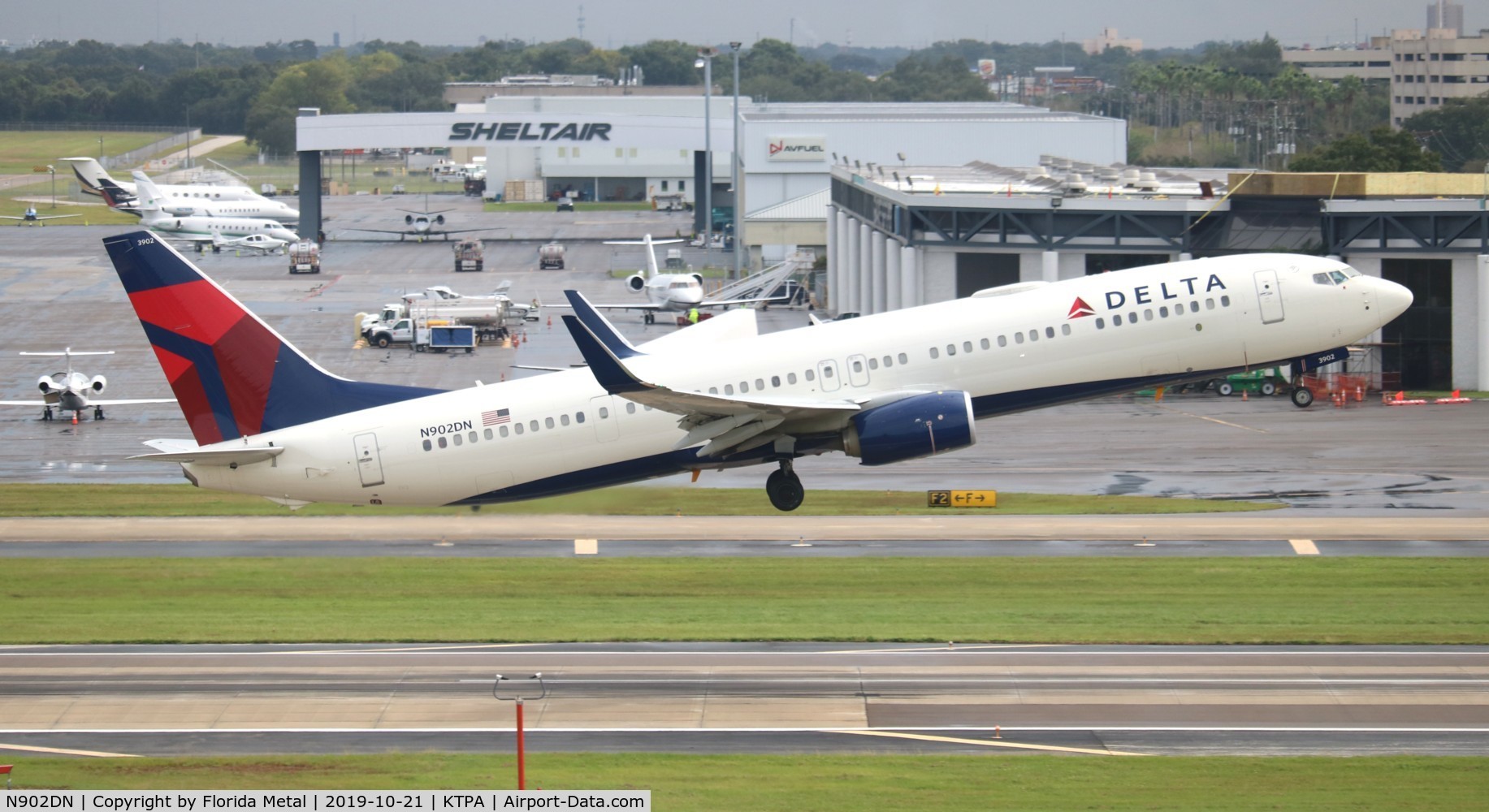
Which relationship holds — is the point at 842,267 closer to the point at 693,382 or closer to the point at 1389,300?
the point at 1389,300

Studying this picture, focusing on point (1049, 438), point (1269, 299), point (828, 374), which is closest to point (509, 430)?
point (828, 374)

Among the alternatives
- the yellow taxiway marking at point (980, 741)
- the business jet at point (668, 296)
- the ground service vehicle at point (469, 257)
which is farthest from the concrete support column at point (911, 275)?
the ground service vehicle at point (469, 257)

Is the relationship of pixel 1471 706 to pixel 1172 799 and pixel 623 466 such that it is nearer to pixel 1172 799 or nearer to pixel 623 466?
pixel 1172 799

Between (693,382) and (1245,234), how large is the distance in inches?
2550

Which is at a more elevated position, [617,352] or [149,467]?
[617,352]

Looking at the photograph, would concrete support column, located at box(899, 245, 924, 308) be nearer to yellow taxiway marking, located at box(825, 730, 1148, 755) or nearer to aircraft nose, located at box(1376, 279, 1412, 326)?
aircraft nose, located at box(1376, 279, 1412, 326)

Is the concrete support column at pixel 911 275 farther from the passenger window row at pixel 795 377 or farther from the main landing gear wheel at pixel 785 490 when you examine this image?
the passenger window row at pixel 795 377

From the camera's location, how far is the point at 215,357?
47750mm

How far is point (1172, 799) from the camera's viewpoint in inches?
1427

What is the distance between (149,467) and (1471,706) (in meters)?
64.7

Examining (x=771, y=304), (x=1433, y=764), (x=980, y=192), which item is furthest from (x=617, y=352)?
(x=771, y=304)

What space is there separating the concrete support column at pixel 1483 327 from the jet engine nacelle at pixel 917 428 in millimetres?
65491

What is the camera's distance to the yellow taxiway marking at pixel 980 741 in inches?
1555

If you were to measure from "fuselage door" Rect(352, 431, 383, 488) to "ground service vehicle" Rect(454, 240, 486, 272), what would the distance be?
129212 mm
